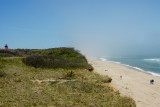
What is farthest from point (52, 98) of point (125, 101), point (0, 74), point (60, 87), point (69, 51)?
point (69, 51)

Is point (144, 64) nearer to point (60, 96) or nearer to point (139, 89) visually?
point (139, 89)

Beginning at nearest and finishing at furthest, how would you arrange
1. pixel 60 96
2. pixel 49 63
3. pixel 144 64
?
pixel 60 96
pixel 49 63
pixel 144 64

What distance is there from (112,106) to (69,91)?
4069 mm

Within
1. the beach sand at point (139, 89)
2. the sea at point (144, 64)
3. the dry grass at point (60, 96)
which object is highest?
the sea at point (144, 64)

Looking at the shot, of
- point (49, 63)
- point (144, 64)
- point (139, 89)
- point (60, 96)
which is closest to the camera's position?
point (60, 96)

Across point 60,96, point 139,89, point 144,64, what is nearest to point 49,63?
point 60,96

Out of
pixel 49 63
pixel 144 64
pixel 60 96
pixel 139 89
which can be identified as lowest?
pixel 139 89

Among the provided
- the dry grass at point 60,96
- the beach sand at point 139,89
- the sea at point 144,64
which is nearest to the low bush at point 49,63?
the beach sand at point 139,89

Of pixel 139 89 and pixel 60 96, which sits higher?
pixel 60 96

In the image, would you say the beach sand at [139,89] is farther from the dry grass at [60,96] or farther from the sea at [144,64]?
the sea at [144,64]

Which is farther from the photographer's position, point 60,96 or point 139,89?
point 139,89

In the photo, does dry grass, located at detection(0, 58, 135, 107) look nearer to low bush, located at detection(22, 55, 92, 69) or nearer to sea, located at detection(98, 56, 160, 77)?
low bush, located at detection(22, 55, 92, 69)

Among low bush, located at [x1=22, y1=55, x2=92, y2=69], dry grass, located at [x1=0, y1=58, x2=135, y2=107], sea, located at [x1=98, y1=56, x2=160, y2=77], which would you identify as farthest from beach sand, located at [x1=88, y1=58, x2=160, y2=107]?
sea, located at [x1=98, y1=56, x2=160, y2=77]

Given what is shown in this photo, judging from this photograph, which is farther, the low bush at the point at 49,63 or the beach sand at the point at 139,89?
the low bush at the point at 49,63
